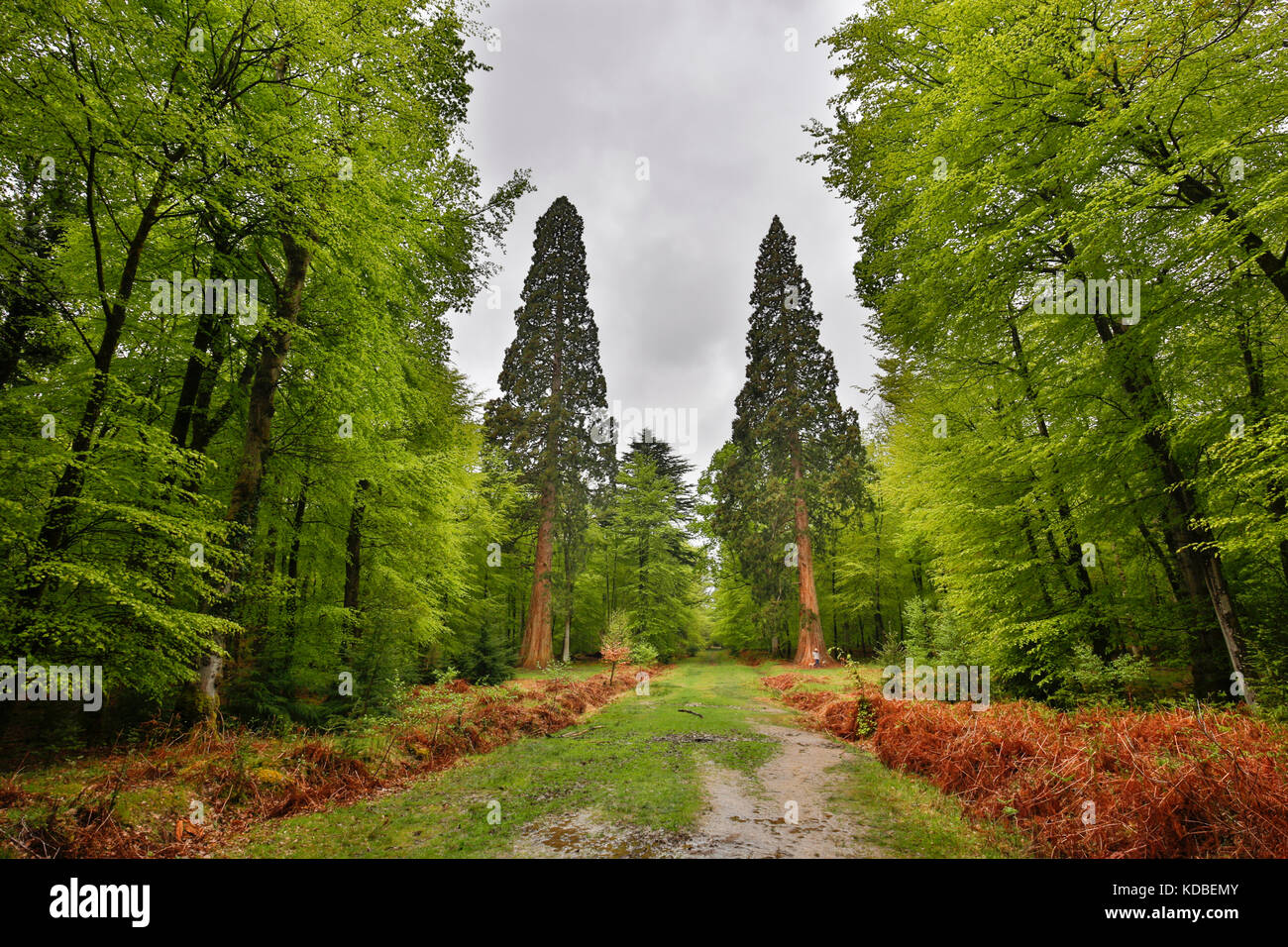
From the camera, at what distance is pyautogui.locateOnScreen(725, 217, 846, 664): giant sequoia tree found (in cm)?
2330

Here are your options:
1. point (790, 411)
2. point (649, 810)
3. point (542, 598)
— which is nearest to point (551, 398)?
point (542, 598)

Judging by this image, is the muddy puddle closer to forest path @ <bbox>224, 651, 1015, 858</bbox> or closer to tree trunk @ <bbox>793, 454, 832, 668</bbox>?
forest path @ <bbox>224, 651, 1015, 858</bbox>

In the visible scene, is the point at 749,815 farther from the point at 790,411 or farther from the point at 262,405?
the point at 790,411

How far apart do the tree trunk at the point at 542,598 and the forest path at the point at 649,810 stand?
13.3 metres

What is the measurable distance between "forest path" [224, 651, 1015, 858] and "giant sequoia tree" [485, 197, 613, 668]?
1418 cm

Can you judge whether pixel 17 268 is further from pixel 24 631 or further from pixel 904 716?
pixel 904 716

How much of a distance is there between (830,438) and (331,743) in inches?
879

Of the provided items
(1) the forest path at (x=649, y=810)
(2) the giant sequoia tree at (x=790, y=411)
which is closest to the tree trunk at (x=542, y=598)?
(2) the giant sequoia tree at (x=790, y=411)

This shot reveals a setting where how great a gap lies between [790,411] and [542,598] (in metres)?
15.3

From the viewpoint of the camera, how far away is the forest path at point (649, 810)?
4410mm

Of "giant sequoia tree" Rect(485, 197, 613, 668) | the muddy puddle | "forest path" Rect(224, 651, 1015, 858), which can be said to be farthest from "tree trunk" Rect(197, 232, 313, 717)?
"giant sequoia tree" Rect(485, 197, 613, 668)

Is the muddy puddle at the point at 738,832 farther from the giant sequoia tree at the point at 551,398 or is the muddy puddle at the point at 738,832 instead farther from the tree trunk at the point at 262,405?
the giant sequoia tree at the point at 551,398
